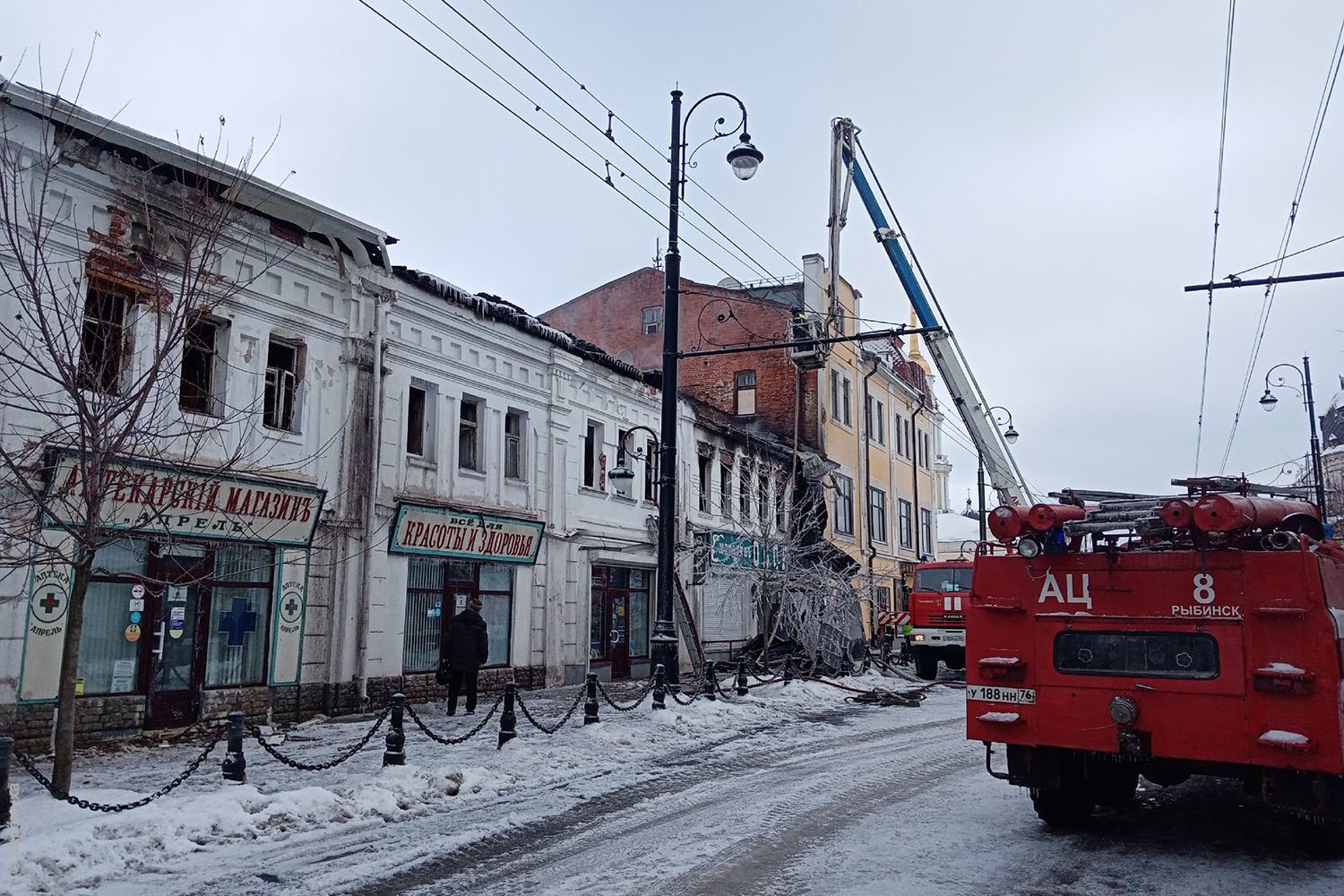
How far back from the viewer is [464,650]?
1491 cm

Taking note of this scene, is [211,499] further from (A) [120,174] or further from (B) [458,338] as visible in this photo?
(B) [458,338]

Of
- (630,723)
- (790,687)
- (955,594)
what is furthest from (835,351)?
(630,723)

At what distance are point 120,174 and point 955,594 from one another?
18917 mm

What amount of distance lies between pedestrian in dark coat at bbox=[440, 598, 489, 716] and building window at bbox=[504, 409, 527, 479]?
437 centimetres

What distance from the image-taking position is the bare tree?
26.5 ft

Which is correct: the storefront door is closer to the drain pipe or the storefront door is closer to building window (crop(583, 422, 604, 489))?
the drain pipe

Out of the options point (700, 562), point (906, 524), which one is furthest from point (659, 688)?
point (906, 524)

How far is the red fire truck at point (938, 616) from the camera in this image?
23656 millimetres

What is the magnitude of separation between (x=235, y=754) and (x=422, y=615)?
7.82 meters

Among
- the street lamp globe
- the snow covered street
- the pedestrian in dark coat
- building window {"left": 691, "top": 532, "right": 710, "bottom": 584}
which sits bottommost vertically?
the snow covered street

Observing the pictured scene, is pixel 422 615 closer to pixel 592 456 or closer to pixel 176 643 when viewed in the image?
pixel 176 643

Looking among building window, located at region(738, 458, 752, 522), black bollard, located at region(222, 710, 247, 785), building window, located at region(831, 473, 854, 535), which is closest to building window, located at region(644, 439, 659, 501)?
building window, located at region(738, 458, 752, 522)

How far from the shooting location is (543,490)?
19.5 m

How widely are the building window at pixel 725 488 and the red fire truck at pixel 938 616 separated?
5.33 m
